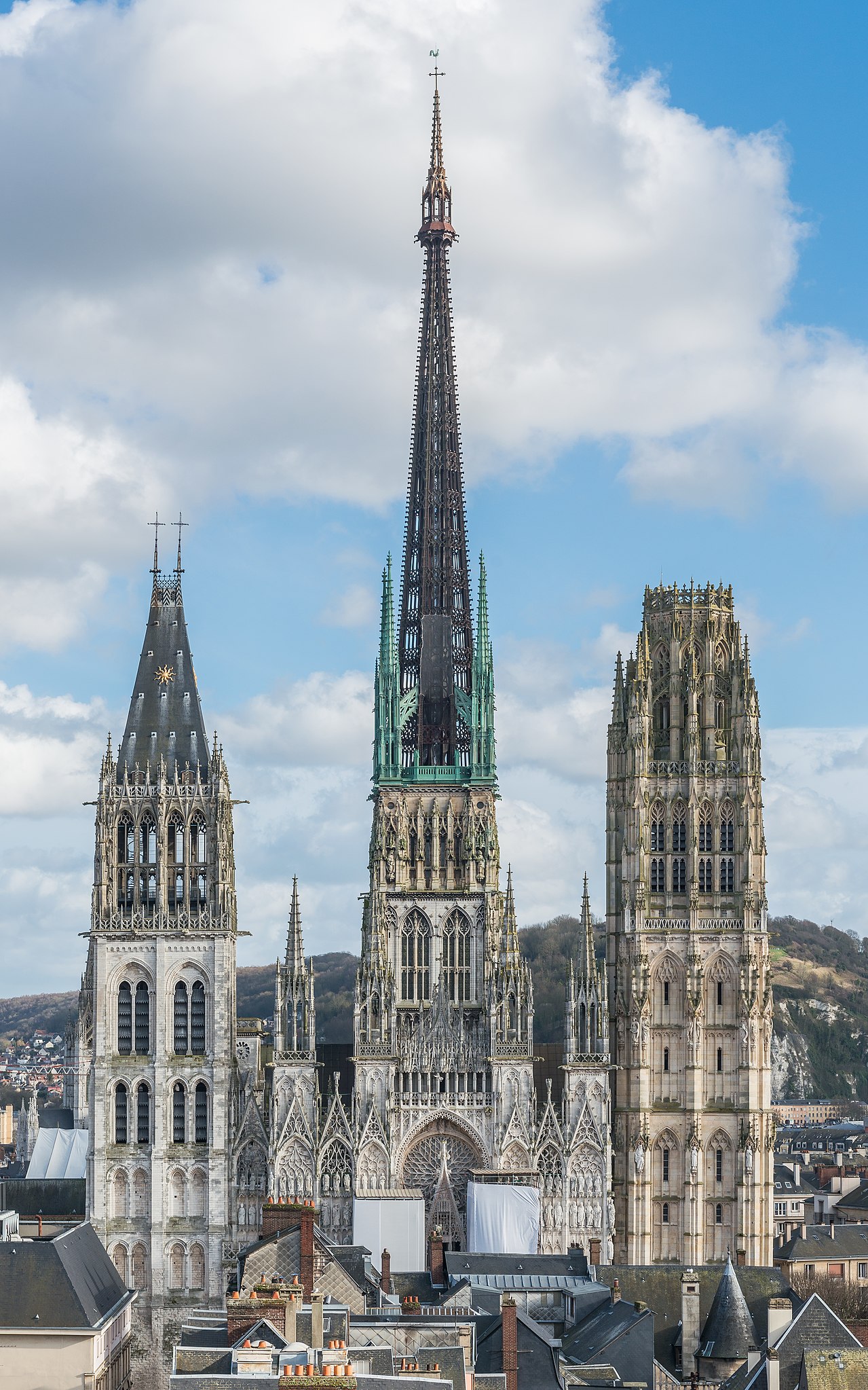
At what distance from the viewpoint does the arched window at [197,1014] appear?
11150cm

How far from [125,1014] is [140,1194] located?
826 centimetres

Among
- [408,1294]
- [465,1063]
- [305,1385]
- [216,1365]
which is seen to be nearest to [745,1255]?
[465,1063]

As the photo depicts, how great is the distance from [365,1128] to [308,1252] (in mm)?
38834

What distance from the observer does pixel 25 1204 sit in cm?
11381

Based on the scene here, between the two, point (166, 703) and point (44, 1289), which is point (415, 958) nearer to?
point (166, 703)

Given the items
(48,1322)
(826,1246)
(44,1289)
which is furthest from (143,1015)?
(826,1246)

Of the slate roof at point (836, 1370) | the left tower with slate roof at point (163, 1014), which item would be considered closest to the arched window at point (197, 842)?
the left tower with slate roof at point (163, 1014)

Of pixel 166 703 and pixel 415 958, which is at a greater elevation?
pixel 166 703

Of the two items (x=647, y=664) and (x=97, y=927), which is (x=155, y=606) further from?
(x=647, y=664)

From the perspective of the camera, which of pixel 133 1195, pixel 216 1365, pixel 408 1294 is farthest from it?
pixel 133 1195

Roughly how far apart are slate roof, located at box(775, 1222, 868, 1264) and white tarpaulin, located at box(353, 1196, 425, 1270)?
98.9ft

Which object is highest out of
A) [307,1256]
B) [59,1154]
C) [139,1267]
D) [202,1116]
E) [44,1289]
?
[202,1116]

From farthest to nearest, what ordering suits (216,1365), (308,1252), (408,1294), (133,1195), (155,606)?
1. (155,606)
2. (133,1195)
3. (408,1294)
4. (308,1252)
5. (216,1365)

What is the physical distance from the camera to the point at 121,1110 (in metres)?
111
